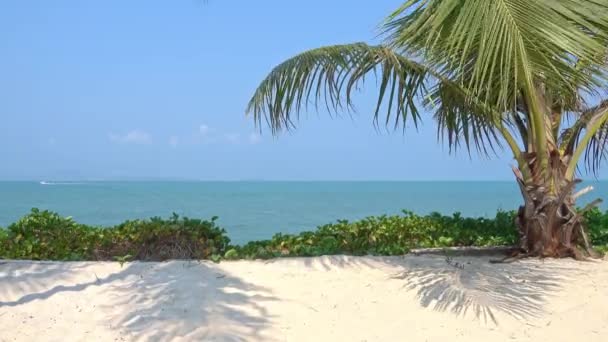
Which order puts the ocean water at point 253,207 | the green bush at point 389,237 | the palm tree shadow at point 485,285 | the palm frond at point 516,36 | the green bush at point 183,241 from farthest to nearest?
the ocean water at point 253,207 → the green bush at point 389,237 → the green bush at point 183,241 → the palm tree shadow at point 485,285 → the palm frond at point 516,36

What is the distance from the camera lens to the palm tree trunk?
6.22 metres

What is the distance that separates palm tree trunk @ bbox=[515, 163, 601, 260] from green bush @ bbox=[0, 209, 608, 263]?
1.29m

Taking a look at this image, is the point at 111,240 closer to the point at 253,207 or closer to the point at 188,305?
the point at 188,305

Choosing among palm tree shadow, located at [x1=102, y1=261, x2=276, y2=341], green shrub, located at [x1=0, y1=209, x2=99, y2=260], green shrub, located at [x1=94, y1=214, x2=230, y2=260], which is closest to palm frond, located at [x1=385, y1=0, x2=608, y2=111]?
palm tree shadow, located at [x1=102, y1=261, x2=276, y2=341]

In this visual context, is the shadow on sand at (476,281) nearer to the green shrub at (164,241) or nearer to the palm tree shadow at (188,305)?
the palm tree shadow at (188,305)

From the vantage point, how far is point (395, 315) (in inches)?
193

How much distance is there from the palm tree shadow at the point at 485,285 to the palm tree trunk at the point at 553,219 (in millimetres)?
261

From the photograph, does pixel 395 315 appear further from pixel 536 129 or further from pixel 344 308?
pixel 536 129

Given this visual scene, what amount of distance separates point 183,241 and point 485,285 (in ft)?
10.3

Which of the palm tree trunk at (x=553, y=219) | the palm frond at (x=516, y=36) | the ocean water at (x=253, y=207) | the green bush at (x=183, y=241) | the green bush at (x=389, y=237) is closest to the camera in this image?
the palm frond at (x=516, y=36)

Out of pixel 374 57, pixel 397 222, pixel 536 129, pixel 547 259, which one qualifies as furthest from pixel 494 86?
pixel 397 222

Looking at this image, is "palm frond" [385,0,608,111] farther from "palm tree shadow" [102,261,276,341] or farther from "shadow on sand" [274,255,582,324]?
"palm tree shadow" [102,261,276,341]

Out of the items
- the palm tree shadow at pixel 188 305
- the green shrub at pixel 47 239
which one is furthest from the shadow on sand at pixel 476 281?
the green shrub at pixel 47 239

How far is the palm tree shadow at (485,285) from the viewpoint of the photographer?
495 cm
